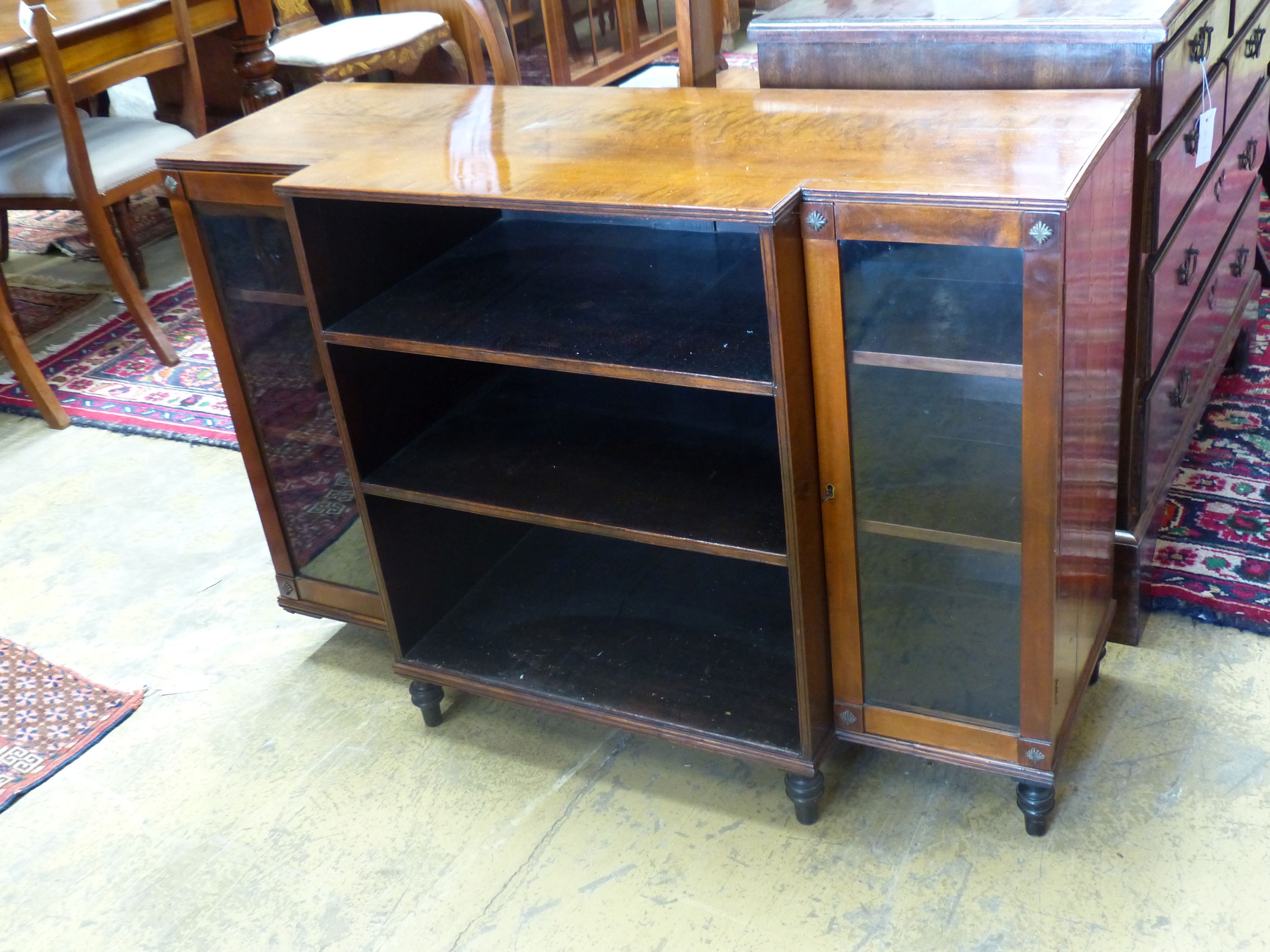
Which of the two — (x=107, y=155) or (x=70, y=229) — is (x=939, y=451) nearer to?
(x=107, y=155)

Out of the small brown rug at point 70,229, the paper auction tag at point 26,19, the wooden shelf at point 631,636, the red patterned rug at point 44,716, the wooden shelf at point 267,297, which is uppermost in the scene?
the paper auction tag at point 26,19

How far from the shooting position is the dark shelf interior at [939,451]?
4.32ft

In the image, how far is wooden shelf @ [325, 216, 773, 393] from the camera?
143cm

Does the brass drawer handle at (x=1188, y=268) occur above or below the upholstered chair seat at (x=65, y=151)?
below

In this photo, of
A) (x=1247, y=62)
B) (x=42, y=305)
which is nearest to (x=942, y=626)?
(x=1247, y=62)

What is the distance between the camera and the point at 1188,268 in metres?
1.81

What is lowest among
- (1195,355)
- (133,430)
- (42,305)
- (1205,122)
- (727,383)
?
(133,430)

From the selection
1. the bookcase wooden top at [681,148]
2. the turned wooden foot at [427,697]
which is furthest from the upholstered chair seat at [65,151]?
the turned wooden foot at [427,697]

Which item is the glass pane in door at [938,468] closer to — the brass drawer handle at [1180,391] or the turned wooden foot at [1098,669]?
the turned wooden foot at [1098,669]

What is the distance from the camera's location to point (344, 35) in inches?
129

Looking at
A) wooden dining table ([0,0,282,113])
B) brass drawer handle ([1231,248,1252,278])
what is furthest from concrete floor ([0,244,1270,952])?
wooden dining table ([0,0,282,113])

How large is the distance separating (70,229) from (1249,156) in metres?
3.34

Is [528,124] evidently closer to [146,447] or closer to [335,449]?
[335,449]

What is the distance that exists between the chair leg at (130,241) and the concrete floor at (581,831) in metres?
1.66
